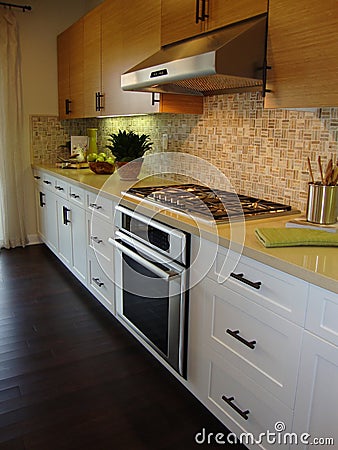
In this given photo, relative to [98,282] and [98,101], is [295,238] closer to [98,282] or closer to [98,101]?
[98,282]

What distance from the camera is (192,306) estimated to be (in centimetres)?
179

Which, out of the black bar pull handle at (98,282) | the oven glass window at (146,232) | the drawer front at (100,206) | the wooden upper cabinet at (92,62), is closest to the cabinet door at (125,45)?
the wooden upper cabinet at (92,62)

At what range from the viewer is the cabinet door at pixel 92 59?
127 inches

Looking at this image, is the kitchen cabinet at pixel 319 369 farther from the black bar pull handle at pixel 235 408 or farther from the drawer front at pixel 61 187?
the drawer front at pixel 61 187

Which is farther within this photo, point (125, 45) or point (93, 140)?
point (93, 140)

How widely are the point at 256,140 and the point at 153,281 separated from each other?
959 mm

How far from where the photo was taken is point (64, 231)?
3.47 m

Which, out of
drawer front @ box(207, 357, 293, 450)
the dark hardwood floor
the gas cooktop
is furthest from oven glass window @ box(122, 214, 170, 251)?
the dark hardwood floor

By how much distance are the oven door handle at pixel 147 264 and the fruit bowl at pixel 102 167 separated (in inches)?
41.5

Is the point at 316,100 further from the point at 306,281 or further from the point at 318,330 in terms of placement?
the point at 318,330

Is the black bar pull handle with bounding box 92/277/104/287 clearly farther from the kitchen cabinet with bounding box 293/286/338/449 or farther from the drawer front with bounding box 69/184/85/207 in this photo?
the kitchen cabinet with bounding box 293/286/338/449

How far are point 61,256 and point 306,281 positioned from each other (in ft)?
9.23

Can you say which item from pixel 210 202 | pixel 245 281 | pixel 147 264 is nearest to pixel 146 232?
pixel 147 264

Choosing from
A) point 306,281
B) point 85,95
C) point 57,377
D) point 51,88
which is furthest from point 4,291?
point 306,281
